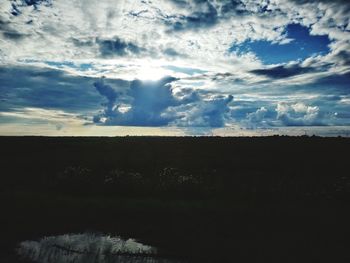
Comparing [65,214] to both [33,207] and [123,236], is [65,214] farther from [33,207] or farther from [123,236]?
[123,236]

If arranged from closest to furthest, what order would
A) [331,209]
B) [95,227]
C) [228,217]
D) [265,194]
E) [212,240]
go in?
[212,240], [95,227], [228,217], [331,209], [265,194]

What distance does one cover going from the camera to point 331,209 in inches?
840

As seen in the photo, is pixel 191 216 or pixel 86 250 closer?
pixel 86 250

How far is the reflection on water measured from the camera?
44.9 feet

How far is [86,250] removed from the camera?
14664 millimetres

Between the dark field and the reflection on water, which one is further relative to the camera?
the dark field

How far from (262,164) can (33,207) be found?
39.2m

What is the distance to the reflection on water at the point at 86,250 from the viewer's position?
13680mm

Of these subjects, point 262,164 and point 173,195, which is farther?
point 262,164

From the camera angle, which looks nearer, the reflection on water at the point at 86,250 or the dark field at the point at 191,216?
the reflection on water at the point at 86,250

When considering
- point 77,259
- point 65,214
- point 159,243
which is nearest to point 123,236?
point 159,243

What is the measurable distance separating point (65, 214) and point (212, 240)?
9.58m

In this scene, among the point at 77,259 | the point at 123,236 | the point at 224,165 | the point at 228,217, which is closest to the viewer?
the point at 77,259

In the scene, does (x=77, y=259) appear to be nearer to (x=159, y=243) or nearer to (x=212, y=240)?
(x=159, y=243)
